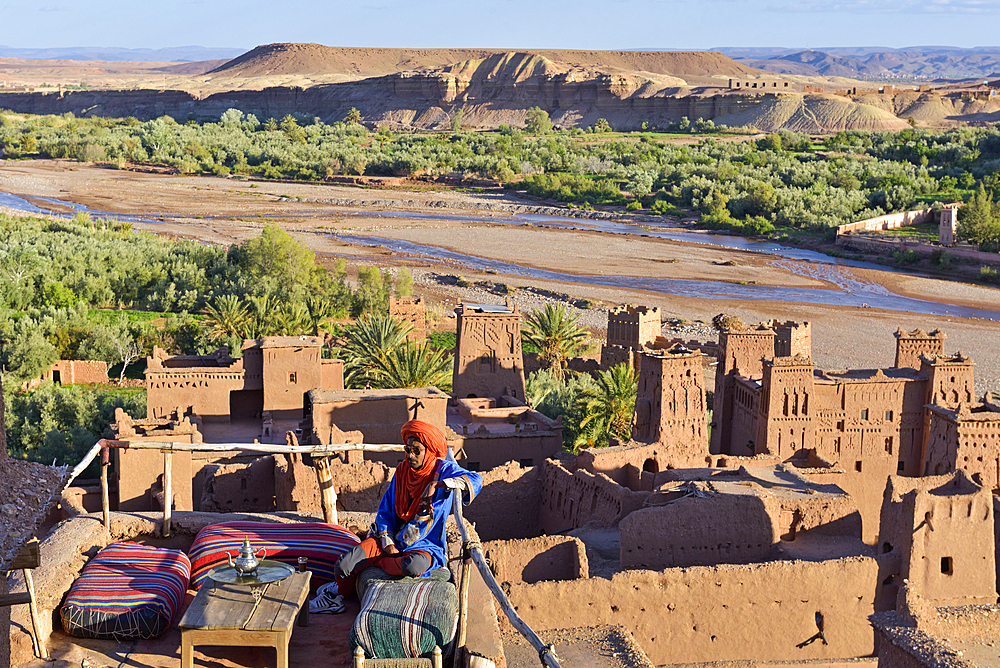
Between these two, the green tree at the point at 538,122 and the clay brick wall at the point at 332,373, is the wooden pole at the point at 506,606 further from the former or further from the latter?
the green tree at the point at 538,122

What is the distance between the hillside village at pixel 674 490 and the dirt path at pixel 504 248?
38.5 feet

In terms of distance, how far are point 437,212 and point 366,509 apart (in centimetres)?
5313

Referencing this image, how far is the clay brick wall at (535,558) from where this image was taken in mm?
11422

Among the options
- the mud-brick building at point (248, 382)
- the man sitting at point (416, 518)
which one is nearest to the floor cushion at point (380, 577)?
the man sitting at point (416, 518)

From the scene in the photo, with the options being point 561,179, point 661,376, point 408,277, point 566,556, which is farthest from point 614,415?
point 561,179

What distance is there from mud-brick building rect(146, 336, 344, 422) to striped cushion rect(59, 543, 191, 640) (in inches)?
513

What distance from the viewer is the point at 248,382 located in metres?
20.0

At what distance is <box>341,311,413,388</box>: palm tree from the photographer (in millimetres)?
23625

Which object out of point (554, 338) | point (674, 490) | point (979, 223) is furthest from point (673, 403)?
point (979, 223)

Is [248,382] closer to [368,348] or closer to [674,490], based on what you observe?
[368,348]

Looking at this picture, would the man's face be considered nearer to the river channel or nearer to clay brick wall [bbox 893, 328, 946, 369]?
clay brick wall [bbox 893, 328, 946, 369]

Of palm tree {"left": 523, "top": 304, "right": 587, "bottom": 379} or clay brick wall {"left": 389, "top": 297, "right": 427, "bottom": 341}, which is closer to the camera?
palm tree {"left": 523, "top": 304, "right": 587, "bottom": 379}

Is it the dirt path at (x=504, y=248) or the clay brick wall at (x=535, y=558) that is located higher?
the clay brick wall at (x=535, y=558)

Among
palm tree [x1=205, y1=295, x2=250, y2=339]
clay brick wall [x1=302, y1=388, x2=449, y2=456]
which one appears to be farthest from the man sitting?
palm tree [x1=205, y1=295, x2=250, y2=339]
